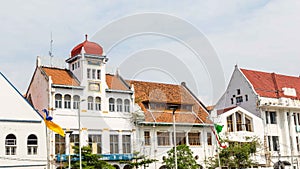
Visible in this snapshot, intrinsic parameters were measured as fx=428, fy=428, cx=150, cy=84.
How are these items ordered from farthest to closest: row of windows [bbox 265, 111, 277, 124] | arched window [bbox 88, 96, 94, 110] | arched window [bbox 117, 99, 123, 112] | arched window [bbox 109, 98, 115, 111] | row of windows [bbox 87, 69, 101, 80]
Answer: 1. row of windows [bbox 265, 111, 277, 124]
2. arched window [bbox 117, 99, 123, 112]
3. arched window [bbox 109, 98, 115, 111]
4. row of windows [bbox 87, 69, 101, 80]
5. arched window [bbox 88, 96, 94, 110]

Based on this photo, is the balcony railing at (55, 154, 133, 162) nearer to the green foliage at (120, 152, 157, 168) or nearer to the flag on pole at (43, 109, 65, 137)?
the green foliage at (120, 152, 157, 168)

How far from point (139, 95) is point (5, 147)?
16721mm

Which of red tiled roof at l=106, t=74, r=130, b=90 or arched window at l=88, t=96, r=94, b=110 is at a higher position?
red tiled roof at l=106, t=74, r=130, b=90

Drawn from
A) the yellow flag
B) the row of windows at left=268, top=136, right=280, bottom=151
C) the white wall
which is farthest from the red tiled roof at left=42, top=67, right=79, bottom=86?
the row of windows at left=268, top=136, right=280, bottom=151

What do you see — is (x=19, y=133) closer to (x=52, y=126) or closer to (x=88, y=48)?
(x=52, y=126)

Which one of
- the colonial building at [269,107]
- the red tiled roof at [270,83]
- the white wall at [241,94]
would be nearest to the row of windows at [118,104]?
the colonial building at [269,107]

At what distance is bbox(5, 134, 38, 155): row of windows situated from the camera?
123 feet

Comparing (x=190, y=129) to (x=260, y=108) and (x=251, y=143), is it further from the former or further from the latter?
(x=260, y=108)

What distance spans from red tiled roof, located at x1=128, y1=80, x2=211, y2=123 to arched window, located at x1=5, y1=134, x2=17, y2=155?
47.2 feet

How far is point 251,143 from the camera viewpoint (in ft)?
167

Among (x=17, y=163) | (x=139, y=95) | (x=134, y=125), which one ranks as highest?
(x=139, y=95)

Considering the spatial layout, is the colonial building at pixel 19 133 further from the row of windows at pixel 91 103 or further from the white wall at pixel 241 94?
the white wall at pixel 241 94

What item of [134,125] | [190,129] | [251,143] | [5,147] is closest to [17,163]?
[5,147]

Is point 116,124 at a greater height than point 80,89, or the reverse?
point 80,89
